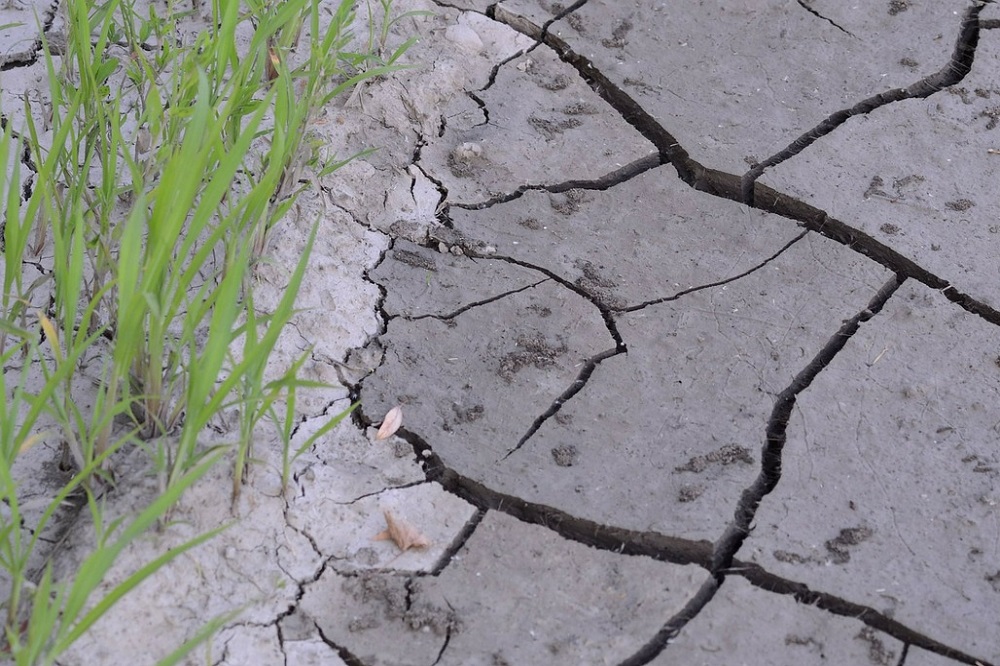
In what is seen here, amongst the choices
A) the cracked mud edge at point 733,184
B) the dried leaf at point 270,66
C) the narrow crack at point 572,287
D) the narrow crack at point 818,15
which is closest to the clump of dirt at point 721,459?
the narrow crack at point 572,287

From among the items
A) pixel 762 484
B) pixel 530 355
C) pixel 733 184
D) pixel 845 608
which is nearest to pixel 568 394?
pixel 530 355

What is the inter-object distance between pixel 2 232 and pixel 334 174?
0.71 m

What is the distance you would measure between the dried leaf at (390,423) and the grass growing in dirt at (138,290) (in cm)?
17

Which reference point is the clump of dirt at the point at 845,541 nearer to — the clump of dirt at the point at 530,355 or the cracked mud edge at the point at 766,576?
the cracked mud edge at the point at 766,576

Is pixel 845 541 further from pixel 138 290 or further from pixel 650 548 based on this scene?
pixel 138 290

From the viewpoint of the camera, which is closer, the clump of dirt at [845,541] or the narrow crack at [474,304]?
the clump of dirt at [845,541]

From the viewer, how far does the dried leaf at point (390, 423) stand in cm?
204

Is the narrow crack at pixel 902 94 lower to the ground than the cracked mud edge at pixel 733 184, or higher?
higher

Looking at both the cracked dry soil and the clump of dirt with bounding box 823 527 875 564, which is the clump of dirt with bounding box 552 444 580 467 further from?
the clump of dirt with bounding box 823 527 875 564

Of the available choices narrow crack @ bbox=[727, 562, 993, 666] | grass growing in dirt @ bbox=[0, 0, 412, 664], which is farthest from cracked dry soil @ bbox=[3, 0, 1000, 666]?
grass growing in dirt @ bbox=[0, 0, 412, 664]

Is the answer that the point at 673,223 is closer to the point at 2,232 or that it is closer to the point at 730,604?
the point at 730,604

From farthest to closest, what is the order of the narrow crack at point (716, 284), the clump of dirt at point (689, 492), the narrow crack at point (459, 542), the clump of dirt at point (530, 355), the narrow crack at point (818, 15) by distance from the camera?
1. the narrow crack at point (818, 15)
2. the narrow crack at point (716, 284)
3. the clump of dirt at point (530, 355)
4. the clump of dirt at point (689, 492)
5. the narrow crack at point (459, 542)

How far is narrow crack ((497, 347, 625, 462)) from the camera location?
2.05 metres

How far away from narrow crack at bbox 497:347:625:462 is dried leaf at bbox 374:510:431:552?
23 cm
